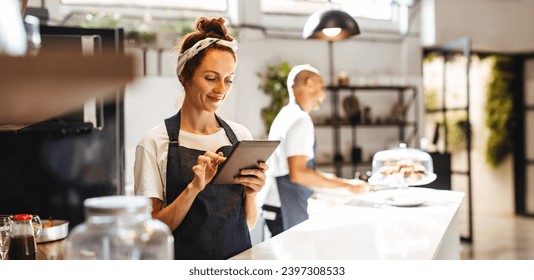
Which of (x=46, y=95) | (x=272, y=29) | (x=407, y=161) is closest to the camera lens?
(x=46, y=95)

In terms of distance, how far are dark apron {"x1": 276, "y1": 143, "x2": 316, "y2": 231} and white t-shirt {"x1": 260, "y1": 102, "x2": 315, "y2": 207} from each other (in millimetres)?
20

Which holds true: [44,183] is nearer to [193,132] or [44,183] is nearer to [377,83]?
[193,132]

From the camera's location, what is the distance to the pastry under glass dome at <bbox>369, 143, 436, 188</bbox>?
220cm

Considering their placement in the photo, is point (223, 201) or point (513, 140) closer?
point (223, 201)

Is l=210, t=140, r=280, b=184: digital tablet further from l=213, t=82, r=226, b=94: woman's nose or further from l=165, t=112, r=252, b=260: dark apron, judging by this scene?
l=213, t=82, r=226, b=94: woman's nose

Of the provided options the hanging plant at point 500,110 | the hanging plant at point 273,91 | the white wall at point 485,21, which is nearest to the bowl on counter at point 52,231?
the hanging plant at point 273,91

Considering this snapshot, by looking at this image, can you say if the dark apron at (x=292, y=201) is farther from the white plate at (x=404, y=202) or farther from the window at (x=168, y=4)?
the window at (x=168, y=4)

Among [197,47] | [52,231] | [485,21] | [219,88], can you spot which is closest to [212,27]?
[197,47]

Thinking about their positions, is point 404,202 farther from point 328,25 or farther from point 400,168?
point 328,25

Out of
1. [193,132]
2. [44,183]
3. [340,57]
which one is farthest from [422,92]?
[44,183]

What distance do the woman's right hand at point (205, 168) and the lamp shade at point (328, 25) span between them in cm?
73

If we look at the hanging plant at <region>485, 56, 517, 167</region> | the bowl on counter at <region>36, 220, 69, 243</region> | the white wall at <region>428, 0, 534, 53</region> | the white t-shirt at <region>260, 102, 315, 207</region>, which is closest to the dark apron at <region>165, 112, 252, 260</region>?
the white t-shirt at <region>260, 102, 315, 207</region>

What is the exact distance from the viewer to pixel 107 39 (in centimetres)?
182

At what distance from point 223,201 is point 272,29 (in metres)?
0.74
